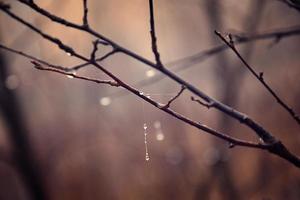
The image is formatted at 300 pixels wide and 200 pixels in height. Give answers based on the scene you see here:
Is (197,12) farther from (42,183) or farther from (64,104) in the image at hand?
(42,183)

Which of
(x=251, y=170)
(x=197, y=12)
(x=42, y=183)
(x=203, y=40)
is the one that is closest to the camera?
(x=42, y=183)

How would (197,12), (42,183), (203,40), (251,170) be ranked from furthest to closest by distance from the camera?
(203,40) → (197,12) → (251,170) → (42,183)

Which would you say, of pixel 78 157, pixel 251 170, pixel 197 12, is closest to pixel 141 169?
pixel 78 157

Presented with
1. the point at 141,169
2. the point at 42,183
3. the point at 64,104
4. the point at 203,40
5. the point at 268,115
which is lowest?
the point at 42,183
